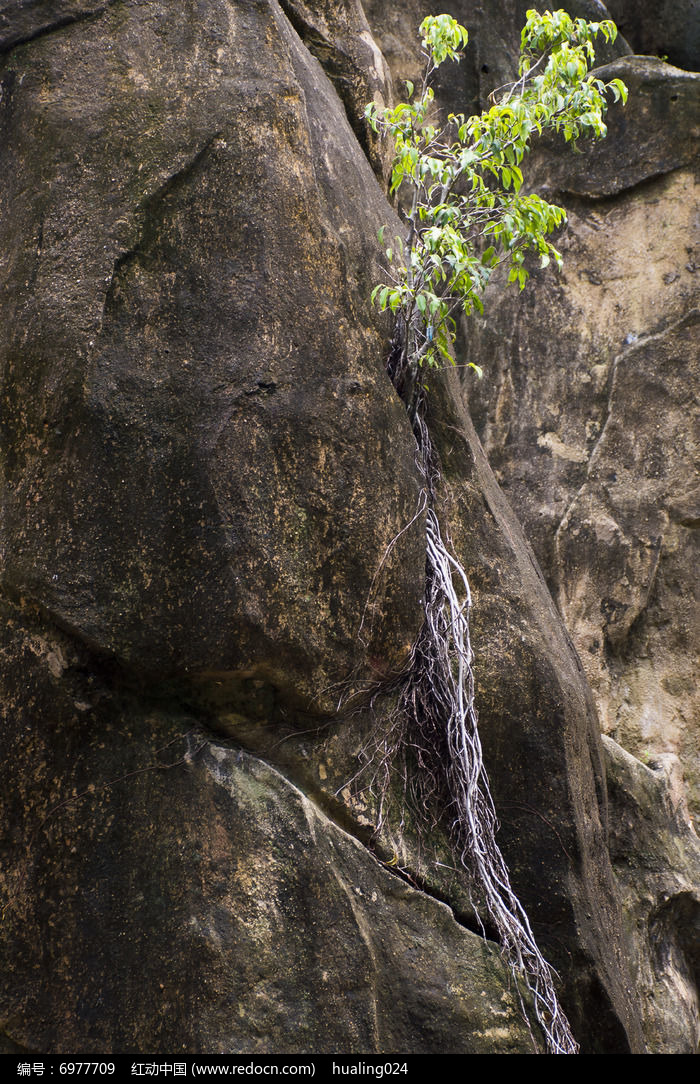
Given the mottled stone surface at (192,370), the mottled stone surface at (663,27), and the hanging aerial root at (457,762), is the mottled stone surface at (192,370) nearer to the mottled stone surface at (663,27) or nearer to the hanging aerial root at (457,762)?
the hanging aerial root at (457,762)

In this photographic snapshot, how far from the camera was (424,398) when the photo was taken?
162 inches

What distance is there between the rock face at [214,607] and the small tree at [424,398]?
0.41 ft

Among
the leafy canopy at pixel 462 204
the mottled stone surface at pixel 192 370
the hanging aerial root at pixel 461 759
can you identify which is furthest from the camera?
the leafy canopy at pixel 462 204

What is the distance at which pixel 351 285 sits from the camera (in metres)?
3.65

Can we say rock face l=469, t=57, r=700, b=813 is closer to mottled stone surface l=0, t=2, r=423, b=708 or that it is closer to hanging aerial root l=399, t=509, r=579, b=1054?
hanging aerial root l=399, t=509, r=579, b=1054

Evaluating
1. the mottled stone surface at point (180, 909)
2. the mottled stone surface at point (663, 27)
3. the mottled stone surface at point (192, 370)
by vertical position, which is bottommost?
the mottled stone surface at point (180, 909)

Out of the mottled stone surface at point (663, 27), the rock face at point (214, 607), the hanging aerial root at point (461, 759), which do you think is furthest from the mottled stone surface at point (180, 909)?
the mottled stone surface at point (663, 27)

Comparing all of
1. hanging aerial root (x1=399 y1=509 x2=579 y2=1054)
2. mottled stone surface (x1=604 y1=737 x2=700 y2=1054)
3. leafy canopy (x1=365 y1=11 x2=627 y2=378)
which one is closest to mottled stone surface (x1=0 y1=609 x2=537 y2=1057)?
hanging aerial root (x1=399 y1=509 x2=579 y2=1054)

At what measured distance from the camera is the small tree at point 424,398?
3.48 metres

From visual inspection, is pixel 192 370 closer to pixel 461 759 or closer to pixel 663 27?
pixel 461 759

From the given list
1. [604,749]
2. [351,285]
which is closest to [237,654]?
[351,285]

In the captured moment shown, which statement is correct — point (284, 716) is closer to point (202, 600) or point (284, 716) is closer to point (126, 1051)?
point (202, 600)

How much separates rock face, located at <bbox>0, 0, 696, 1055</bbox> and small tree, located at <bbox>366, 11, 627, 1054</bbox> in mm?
125

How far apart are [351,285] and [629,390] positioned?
9.76 feet
